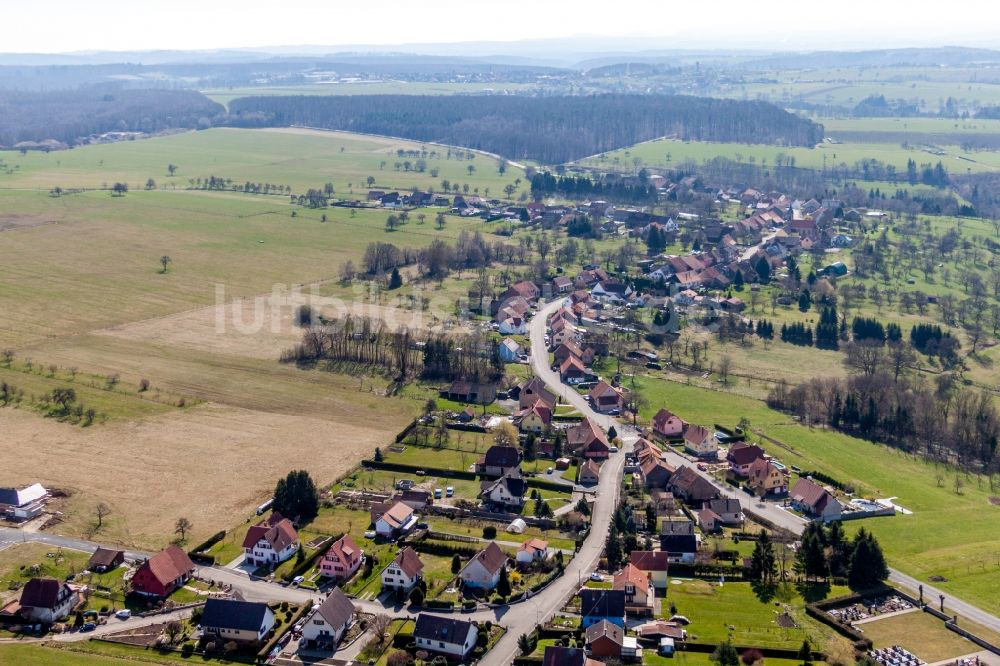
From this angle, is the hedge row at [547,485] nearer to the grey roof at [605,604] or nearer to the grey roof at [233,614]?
the grey roof at [605,604]

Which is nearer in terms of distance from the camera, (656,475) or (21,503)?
(21,503)

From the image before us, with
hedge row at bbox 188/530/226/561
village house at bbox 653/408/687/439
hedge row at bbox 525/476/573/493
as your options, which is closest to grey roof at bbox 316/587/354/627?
hedge row at bbox 188/530/226/561

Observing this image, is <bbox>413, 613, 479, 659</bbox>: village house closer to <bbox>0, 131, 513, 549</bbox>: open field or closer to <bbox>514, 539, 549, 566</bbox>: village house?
<bbox>514, 539, 549, 566</bbox>: village house

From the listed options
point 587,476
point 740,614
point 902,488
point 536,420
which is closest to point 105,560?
point 587,476

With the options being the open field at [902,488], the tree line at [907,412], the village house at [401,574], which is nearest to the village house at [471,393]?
the open field at [902,488]

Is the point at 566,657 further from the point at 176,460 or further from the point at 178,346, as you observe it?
the point at 178,346
